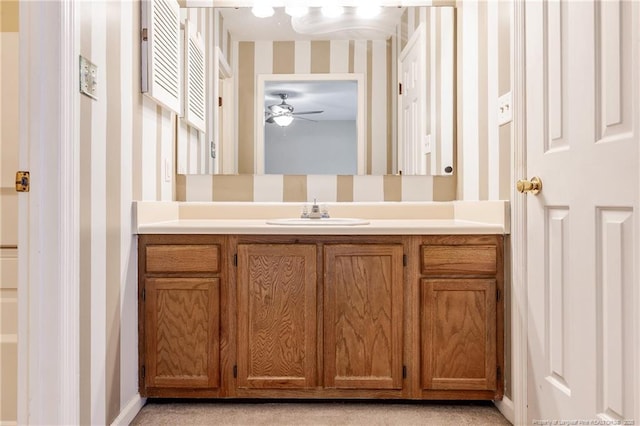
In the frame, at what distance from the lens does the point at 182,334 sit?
6.41 ft

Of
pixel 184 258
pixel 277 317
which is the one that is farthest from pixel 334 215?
pixel 184 258

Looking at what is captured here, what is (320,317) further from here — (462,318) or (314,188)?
(314,188)

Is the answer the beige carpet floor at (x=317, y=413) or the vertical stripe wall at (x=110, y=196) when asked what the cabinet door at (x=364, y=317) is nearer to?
the beige carpet floor at (x=317, y=413)

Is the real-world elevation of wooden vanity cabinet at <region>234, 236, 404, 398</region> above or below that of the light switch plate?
below

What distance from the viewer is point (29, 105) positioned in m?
1.35

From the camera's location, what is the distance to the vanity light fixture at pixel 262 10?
2.53 metres

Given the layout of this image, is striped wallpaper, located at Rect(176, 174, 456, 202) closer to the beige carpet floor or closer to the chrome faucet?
the chrome faucet

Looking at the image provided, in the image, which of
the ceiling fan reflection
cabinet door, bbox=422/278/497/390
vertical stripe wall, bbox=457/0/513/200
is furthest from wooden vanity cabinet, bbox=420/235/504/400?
the ceiling fan reflection

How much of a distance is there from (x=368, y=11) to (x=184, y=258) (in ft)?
5.44

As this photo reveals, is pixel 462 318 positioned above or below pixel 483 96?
below

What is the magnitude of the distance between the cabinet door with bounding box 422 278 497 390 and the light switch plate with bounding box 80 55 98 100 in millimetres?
1444

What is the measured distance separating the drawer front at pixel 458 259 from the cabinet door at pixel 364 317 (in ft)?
0.39

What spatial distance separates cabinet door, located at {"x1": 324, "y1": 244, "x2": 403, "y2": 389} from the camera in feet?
6.37

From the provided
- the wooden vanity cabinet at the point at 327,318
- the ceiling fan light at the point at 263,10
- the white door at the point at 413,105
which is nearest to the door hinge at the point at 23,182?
the wooden vanity cabinet at the point at 327,318
